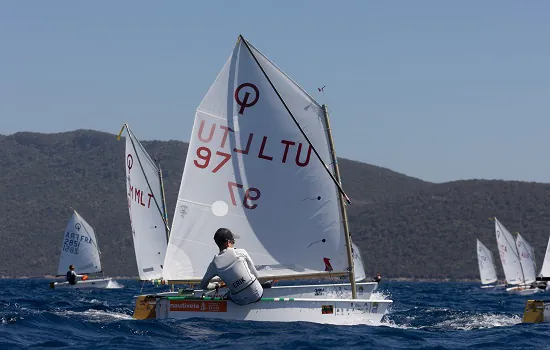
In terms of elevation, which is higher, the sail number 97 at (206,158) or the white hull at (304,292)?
the sail number 97 at (206,158)

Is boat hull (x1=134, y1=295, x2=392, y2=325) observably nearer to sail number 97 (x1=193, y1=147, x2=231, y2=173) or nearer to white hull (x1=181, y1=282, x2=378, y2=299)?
white hull (x1=181, y1=282, x2=378, y2=299)

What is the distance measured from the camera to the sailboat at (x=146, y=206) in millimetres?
46594

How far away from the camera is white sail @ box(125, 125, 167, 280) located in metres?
46.6

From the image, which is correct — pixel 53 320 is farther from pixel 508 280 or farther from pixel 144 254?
pixel 508 280

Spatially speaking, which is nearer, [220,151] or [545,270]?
[220,151]

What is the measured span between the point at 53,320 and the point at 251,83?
7.93 meters

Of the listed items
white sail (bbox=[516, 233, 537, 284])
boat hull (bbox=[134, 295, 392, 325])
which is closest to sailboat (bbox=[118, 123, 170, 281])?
boat hull (bbox=[134, 295, 392, 325])

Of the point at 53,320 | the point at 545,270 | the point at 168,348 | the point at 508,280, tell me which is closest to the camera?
the point at 168,348

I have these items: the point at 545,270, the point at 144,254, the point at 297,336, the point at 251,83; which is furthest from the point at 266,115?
the point at 545,270

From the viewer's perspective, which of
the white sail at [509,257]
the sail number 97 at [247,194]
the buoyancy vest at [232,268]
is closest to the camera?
the buoyancy vest at [232,268]

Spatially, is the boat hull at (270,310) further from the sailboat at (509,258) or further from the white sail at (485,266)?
the white sail at (485,266)

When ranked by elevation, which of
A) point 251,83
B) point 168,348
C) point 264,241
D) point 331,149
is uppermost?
point 251,83

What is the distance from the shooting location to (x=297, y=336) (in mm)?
21031

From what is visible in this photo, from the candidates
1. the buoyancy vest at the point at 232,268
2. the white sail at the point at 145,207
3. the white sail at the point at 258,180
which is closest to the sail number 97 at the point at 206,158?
the white sail at the point at 258,180
